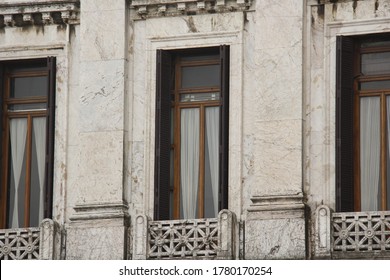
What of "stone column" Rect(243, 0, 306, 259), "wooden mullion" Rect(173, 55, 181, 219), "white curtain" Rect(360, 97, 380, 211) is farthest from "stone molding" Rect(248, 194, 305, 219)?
"wooden mullion" Rect(173, 55, 181, 219)

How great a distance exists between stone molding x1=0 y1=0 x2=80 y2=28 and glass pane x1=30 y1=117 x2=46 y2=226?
2.11m

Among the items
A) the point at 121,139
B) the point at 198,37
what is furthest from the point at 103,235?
the point at 198,37

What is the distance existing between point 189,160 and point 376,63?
4382 mm

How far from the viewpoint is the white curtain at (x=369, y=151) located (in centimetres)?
3741

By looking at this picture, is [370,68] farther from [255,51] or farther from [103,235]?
[103,235]

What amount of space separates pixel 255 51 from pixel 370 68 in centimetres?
235

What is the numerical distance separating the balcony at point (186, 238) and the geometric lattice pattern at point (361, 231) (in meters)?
2.19

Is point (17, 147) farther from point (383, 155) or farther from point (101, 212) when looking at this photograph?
point (383, 155)

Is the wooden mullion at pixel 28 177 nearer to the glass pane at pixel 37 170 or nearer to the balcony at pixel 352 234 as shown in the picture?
the glass pane at pixel 37 170

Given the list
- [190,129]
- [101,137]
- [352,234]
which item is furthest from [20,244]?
[352,234]

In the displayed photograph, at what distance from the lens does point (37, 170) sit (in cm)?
3988

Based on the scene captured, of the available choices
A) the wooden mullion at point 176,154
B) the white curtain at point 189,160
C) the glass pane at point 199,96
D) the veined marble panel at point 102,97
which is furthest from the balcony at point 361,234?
the veined marble panel at point 102,97

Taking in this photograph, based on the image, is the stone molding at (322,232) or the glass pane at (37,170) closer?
the stone molding at (322,232)

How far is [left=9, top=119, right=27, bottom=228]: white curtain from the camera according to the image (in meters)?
39.9
